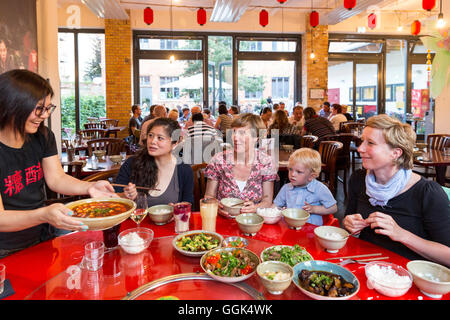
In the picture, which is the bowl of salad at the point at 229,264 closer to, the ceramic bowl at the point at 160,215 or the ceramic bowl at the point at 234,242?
the ceramic bowl at the point at 234,242

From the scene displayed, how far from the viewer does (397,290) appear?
1.07 metres

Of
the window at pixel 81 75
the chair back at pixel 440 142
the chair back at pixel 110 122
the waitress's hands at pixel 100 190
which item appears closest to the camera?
the waitress's hands at pixel 100 190

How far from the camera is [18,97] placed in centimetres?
154

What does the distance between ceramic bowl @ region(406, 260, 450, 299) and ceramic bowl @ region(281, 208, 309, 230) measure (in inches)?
20.8

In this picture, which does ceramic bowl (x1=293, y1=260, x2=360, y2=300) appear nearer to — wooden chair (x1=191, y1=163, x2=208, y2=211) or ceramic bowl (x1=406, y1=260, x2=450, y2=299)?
ceramic bowl (x1=406, y1=260, x2=450, y2=299)

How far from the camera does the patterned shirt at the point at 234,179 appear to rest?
2.38 metres

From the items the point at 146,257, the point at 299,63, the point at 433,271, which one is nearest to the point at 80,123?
the point at 299,63

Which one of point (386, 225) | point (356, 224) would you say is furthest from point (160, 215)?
point (386, 225)

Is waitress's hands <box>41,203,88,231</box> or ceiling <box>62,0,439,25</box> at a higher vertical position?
ceiling <box>62,0,439,25</box>

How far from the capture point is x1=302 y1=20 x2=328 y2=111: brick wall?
9969 millimetres

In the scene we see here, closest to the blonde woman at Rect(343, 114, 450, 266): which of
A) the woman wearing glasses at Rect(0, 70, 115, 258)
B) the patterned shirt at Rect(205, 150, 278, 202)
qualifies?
the patterned shirt at Rect(205, 150, 278, 202)

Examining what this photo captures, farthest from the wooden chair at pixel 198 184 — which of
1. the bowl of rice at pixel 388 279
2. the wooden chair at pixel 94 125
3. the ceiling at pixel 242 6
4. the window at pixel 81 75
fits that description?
the window at pixel 81 75

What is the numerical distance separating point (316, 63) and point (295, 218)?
9332 mm

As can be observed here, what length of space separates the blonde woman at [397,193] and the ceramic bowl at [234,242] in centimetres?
52
